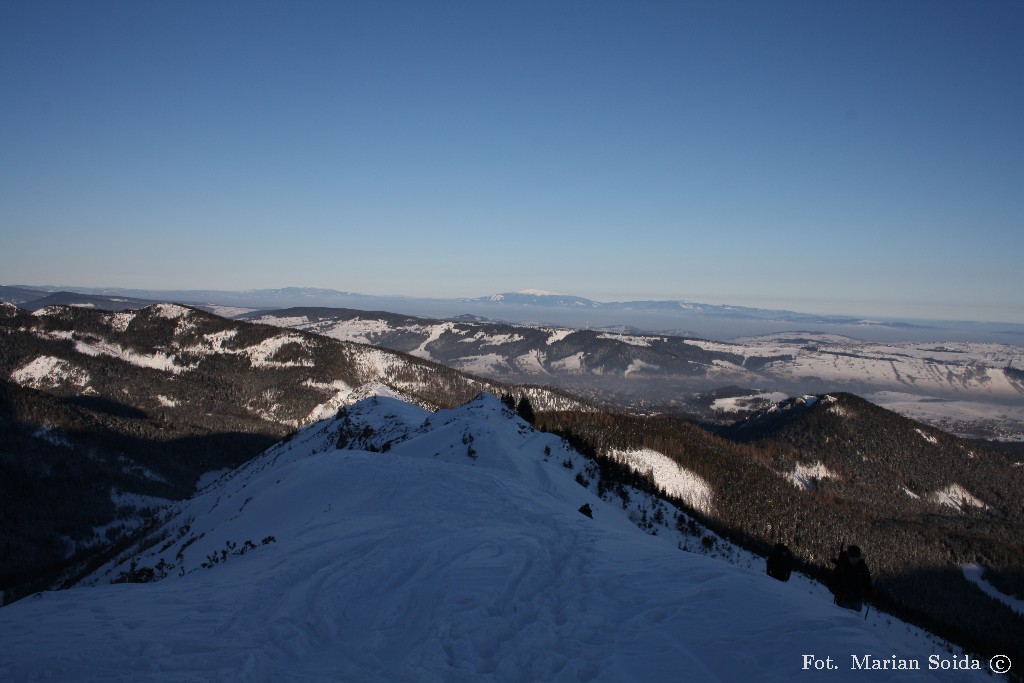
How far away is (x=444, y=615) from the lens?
1007 cm

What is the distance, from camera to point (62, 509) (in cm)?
6662

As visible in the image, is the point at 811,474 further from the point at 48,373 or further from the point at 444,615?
the point at 48,373

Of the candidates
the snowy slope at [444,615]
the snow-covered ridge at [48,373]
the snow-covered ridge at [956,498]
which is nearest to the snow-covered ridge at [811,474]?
the snow-covered ridge at [956,498]

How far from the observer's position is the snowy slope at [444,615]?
26.7 feet

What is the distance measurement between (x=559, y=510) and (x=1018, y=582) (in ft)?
344

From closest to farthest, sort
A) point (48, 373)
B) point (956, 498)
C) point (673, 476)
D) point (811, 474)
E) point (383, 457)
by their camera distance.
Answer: point (383, 457)
point (673, 476)
point (956, 498)
point (811, 474)
point (48, 373)

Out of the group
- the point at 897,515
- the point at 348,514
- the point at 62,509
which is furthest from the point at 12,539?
the point at 897,515

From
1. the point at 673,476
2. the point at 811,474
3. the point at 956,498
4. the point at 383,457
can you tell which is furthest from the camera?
the point at 811,474

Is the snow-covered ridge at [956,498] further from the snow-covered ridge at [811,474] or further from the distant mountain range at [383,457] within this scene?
the snow-covered ridge at [811,474]

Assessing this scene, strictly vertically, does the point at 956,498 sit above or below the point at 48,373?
below

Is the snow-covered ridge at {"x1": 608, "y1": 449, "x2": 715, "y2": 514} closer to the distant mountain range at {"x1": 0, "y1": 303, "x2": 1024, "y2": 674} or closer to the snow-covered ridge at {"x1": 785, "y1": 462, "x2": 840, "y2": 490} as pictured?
the distant mountain range at {"x1": 0, "y1": 303, "x2": 1024, "y2": 674}

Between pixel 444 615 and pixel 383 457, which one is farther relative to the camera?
pixel 383 457

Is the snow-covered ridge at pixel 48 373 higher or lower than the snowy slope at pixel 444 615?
lower

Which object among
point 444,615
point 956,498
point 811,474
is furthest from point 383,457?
point 956,498
